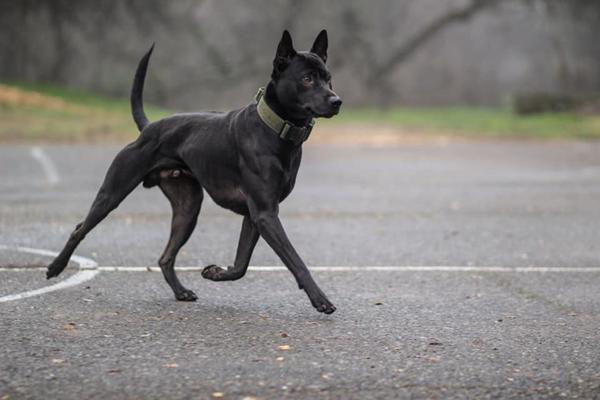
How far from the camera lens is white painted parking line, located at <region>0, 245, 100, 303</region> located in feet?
20.7

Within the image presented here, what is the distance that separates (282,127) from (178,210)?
3.34 feet

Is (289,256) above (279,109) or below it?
below

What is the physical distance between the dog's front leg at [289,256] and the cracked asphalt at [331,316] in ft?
0.43

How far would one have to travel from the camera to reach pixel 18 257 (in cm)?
778

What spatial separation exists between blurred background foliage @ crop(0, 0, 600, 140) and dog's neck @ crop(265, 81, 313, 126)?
81.0 feet

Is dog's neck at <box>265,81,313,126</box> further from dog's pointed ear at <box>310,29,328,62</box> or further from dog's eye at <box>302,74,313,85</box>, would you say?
dog's pointed ear at <box>310,29,328,62</box>

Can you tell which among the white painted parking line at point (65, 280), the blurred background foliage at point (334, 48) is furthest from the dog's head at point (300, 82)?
the blurred background foliage at point (334, 48)

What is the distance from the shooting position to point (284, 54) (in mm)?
5848

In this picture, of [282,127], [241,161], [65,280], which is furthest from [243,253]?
[65,280]

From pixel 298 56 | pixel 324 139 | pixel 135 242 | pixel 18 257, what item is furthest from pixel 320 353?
pixel 324 139

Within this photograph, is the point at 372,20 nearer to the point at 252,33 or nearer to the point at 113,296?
the point at 252,33

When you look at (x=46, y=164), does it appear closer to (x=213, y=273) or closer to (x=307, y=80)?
(x=213, y=273)

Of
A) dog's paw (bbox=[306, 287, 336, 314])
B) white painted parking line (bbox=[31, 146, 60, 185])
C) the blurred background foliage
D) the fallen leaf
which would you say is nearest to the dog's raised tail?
the fallen leaf

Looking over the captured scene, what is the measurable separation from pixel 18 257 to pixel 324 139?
1548cm
